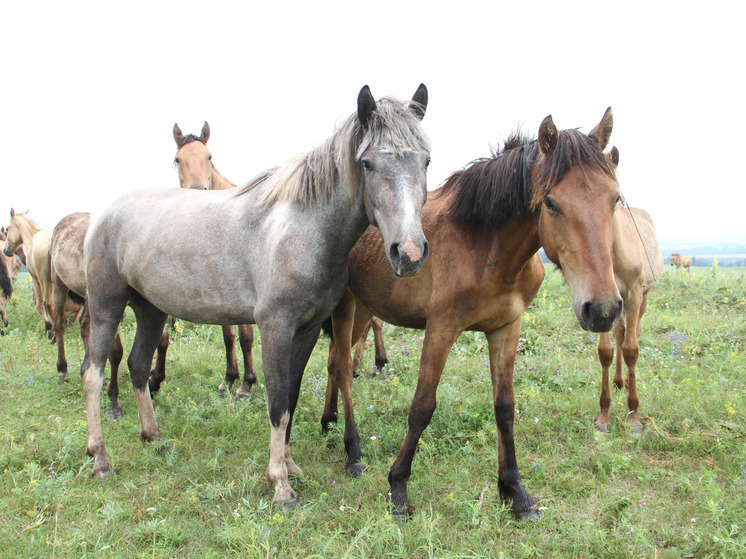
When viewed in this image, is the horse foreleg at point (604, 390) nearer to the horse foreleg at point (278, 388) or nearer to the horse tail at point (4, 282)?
the horse foreleg at point (278, 388)

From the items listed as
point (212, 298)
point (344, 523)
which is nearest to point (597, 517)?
point (344, 523)

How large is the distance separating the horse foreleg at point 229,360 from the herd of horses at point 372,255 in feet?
4.82

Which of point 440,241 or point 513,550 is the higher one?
point 440,241

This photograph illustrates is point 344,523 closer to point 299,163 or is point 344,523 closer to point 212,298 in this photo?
point 212,298

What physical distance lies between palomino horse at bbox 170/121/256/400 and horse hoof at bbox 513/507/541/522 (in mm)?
3568

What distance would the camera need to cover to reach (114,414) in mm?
5348

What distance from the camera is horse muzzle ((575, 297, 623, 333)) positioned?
100.0 inches

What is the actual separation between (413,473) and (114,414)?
3426 millimetres

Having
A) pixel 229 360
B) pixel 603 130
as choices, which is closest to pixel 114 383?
pixel 229 360

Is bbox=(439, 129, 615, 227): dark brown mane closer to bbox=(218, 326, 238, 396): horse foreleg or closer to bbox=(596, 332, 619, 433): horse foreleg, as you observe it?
bbox=(596, 332, 619, 433): horse foreleg

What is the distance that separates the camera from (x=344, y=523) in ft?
10.5

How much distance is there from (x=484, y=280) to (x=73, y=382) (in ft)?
18.6

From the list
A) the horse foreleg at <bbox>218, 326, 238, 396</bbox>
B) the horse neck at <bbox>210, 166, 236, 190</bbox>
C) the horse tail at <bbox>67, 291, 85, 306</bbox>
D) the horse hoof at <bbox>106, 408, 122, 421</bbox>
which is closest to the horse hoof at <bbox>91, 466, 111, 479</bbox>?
the horse hoof at <bbox>106, 408, 122, 421</bbox>

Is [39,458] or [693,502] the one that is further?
[39,458]
